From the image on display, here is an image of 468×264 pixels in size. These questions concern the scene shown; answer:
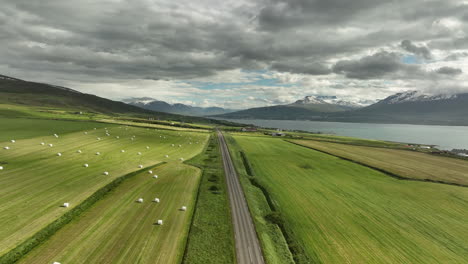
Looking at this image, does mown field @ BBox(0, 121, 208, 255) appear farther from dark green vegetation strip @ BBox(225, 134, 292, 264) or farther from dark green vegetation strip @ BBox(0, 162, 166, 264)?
dark green vegetation strip @ BBox(225, 134, 292, 264)

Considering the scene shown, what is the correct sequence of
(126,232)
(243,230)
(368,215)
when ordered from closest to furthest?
(126,232) < (243,230) < (368,215)

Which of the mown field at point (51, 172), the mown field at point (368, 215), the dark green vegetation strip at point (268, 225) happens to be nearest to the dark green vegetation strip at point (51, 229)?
the mown field at point (51, 172)

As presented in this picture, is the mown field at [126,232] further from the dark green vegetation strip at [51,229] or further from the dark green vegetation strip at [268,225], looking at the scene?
the dark green vegetation strip at [268,225]

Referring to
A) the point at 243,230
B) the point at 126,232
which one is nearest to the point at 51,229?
the point at 126,232

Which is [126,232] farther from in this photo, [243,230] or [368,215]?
[368,215]

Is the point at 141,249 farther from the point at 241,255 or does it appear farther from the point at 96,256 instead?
the point at 241,255

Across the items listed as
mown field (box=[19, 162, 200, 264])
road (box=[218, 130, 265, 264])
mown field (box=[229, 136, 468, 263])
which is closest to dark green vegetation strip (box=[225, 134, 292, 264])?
road (box=[218, 130, 265, 264])
